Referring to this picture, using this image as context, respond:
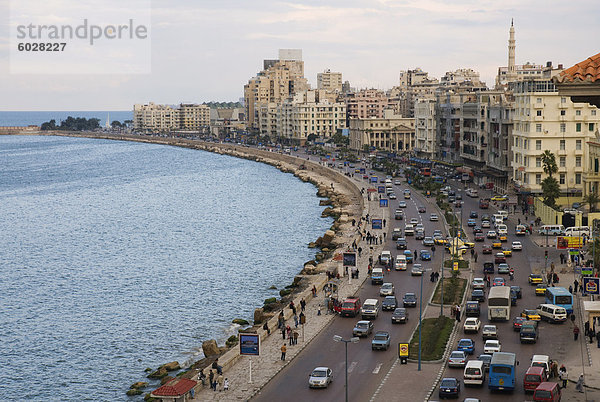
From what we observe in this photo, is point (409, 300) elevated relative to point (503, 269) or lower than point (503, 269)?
lower

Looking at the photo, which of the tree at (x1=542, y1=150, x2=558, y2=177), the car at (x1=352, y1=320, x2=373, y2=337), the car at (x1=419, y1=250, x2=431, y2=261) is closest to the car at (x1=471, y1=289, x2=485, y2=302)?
the car at (x1=352, y1=320, x2=373, y2=337)

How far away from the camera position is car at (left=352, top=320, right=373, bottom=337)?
46.0 metres

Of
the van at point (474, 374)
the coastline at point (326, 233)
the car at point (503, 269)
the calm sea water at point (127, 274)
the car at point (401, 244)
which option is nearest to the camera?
the van at point (474, 374)

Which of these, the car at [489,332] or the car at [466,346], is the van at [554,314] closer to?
the car at [489,332]

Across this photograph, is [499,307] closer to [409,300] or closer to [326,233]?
Result: [409,300]

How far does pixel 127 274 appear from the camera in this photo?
7769 cm

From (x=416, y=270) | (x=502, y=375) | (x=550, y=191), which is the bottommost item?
(x=502, y=375)

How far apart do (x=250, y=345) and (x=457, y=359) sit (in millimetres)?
10077

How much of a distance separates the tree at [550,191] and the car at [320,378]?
52.2 meters

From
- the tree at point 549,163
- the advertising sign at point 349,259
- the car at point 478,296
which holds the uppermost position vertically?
the tree at point 549,163

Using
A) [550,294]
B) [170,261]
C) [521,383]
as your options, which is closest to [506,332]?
[550,294]

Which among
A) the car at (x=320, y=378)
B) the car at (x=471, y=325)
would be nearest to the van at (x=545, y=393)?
the car at (x=320, y=378)

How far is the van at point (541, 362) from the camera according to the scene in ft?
123

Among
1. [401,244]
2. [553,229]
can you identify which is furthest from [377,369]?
[553,229]
